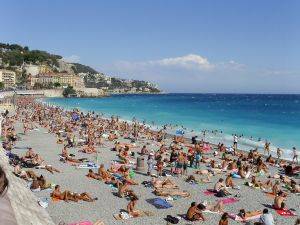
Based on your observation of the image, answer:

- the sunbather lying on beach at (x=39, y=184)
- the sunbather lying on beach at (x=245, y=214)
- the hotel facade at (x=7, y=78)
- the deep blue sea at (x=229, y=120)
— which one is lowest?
the deep blue sea at (x=229, y=120)

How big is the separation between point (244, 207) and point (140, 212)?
3.71m

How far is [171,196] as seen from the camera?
49.1ft

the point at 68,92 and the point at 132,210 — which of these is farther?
the point at 68,92

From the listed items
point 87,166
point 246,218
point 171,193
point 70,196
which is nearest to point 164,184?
point 171,193

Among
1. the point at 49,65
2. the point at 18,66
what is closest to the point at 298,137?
the point at 18,66

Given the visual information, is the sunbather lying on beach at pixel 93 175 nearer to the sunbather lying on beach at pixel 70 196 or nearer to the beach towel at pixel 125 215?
the sunbather lying on beach at pixel 70 196

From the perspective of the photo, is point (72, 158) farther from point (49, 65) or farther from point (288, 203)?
point (49, 65)

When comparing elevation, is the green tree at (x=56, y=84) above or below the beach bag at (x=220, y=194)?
above

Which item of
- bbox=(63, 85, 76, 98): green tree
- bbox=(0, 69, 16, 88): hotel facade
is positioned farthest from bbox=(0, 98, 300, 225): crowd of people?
bbox=(0, 69, 16, 88): hotel facade

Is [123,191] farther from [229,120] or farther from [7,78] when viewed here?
[7,78]

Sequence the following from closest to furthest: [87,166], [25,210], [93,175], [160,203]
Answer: [25,210]
[160,203]
[93,175]
[87,166]

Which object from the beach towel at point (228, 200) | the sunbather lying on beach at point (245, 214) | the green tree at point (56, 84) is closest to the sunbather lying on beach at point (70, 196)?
the beach towel at point (228, 200)

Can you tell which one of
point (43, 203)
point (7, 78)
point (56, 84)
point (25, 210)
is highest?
point (7, 78)

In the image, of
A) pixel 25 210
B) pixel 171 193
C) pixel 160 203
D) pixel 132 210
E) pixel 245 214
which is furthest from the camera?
pixel 171 193
